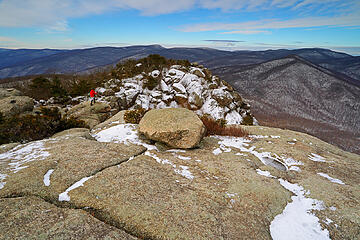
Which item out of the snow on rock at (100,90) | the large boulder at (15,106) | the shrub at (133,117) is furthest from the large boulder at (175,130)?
the snow on rock at (100,90)

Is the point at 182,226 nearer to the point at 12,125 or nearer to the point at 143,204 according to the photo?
the point at 143,204

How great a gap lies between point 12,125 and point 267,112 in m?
133

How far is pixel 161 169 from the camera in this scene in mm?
7355

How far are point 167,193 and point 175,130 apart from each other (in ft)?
13.2

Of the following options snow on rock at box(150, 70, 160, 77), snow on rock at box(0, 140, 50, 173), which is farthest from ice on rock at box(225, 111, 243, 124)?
snow on rock at box(0, 140, 50, 173)

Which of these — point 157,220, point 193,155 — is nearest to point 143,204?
point 157,220

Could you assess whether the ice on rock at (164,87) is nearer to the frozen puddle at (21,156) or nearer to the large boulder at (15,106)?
the large boulder at (15,106)

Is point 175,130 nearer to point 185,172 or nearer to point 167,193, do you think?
point 185,172

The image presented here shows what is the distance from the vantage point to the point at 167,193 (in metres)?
5.73

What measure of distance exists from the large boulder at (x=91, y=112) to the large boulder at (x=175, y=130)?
10784 millimetres

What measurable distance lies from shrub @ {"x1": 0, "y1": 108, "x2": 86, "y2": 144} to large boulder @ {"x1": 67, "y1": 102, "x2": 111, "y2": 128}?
377 cm

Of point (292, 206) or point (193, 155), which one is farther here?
point (193, 155)

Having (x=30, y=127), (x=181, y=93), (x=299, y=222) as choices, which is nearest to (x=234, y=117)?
(x=181, y=93)

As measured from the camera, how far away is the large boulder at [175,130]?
9.28m
